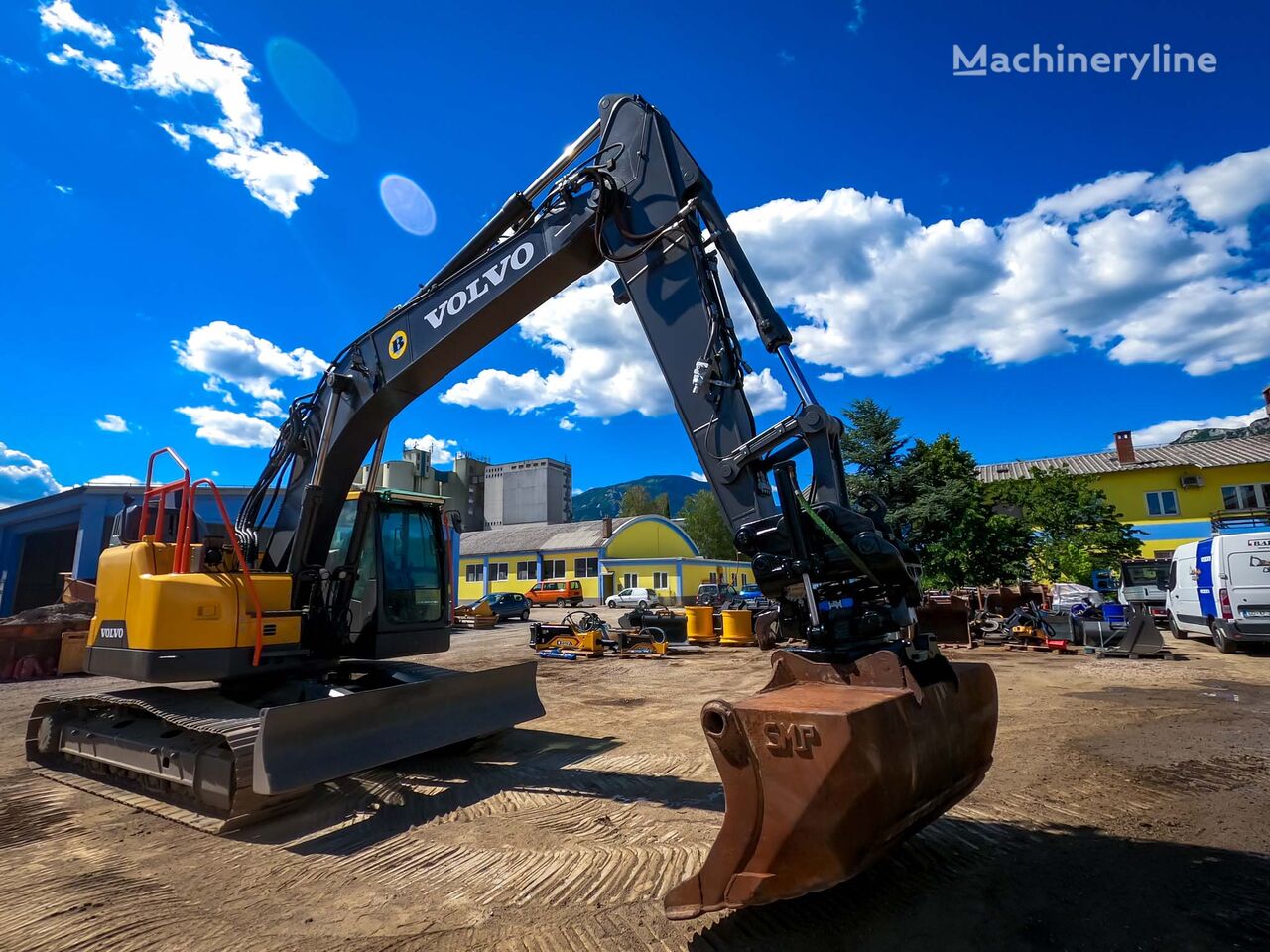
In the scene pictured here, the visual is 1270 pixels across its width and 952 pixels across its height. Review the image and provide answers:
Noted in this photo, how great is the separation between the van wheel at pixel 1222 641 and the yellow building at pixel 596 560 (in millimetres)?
30049

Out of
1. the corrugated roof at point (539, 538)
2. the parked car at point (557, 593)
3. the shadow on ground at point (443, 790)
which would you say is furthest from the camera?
the corrugated roof at point (539, 538)

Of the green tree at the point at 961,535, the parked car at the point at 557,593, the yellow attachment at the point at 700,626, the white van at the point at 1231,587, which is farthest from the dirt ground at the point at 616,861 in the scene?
the parked car at the point at 557,593

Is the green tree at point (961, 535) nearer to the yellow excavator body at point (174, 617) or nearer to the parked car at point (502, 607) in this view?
the parked car at point (502, 607)

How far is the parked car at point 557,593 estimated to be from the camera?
4012 cm

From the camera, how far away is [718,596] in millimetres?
35000

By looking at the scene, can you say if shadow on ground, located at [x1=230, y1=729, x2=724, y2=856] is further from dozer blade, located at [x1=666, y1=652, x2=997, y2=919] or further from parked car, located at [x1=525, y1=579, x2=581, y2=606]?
parked car, located at [x1=525, y1=579, x2=581, y2=606]

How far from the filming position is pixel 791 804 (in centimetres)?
259

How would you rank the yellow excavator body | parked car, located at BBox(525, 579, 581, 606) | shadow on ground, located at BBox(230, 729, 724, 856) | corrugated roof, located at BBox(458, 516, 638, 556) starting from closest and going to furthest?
shadow on ground, located at BBox(230, 729, 724, 856)
the yellow excavator body
parked car, located at BBox(525, 579, 581, 606)
corrugated roof, located at BBox(458, 516, 638, 556)

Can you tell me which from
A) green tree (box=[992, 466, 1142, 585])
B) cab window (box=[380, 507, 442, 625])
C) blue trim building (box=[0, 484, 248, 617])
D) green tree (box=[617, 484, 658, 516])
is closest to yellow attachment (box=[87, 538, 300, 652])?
cab window (box=[380, 507, 442, 625])

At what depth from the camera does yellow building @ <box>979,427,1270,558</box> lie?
32.9 m

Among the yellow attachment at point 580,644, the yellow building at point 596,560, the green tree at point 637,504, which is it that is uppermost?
the green tree at point 637,504

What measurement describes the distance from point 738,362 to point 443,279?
3.33 m

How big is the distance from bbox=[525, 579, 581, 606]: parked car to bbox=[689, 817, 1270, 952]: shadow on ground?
120ft

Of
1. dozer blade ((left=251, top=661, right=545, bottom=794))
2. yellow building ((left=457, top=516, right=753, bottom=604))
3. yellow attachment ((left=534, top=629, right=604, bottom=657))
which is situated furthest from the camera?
yellow building ((left=457, top=516, right=753, bottom=604))
